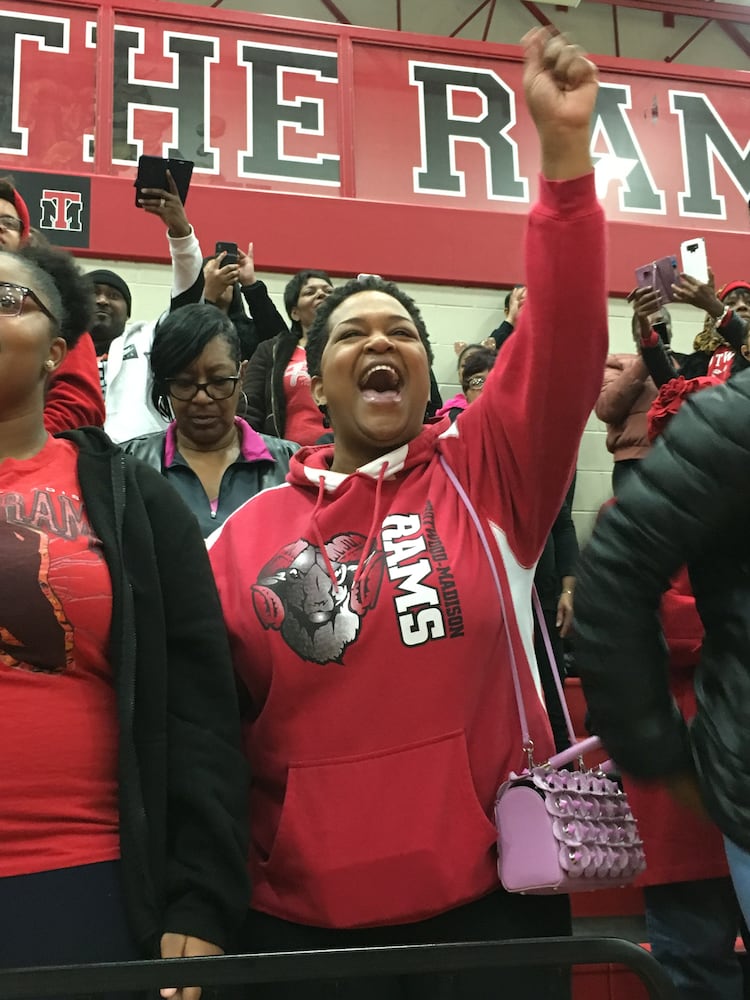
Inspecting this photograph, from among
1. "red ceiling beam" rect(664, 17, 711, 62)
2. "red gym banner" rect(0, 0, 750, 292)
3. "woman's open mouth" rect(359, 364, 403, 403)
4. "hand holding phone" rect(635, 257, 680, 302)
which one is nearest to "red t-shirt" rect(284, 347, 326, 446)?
"hand holding phone" rect(635, 257, 680, 302)

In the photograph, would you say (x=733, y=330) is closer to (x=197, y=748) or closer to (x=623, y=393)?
(x=623, y=393)

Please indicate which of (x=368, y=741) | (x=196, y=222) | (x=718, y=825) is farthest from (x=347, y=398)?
(x=196, y=222)

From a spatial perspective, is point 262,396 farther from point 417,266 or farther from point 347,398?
point 347,398

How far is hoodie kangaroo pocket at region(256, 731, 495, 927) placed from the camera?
1234 millimetres

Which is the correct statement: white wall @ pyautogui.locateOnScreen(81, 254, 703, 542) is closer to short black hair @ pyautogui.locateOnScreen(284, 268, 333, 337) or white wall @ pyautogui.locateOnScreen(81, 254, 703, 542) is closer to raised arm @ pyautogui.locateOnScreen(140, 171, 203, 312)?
short black hair @ pyautogui.locateOnScreen(284, 268, 333, 337)

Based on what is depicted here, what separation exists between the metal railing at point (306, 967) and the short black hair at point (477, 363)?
2850 mm

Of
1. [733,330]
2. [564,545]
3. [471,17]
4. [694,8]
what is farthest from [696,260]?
[694,8]

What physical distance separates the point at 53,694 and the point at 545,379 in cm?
71

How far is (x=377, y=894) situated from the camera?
4.06ft

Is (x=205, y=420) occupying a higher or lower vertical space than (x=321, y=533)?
higher

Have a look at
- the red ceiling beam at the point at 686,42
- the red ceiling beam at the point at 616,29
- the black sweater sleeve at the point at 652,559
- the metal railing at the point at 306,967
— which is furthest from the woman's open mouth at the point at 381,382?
the red ceiling beam at the point at 686,42

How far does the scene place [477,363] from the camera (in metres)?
3.71

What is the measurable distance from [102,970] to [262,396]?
118 inches

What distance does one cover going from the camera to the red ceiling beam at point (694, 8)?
295 inches
